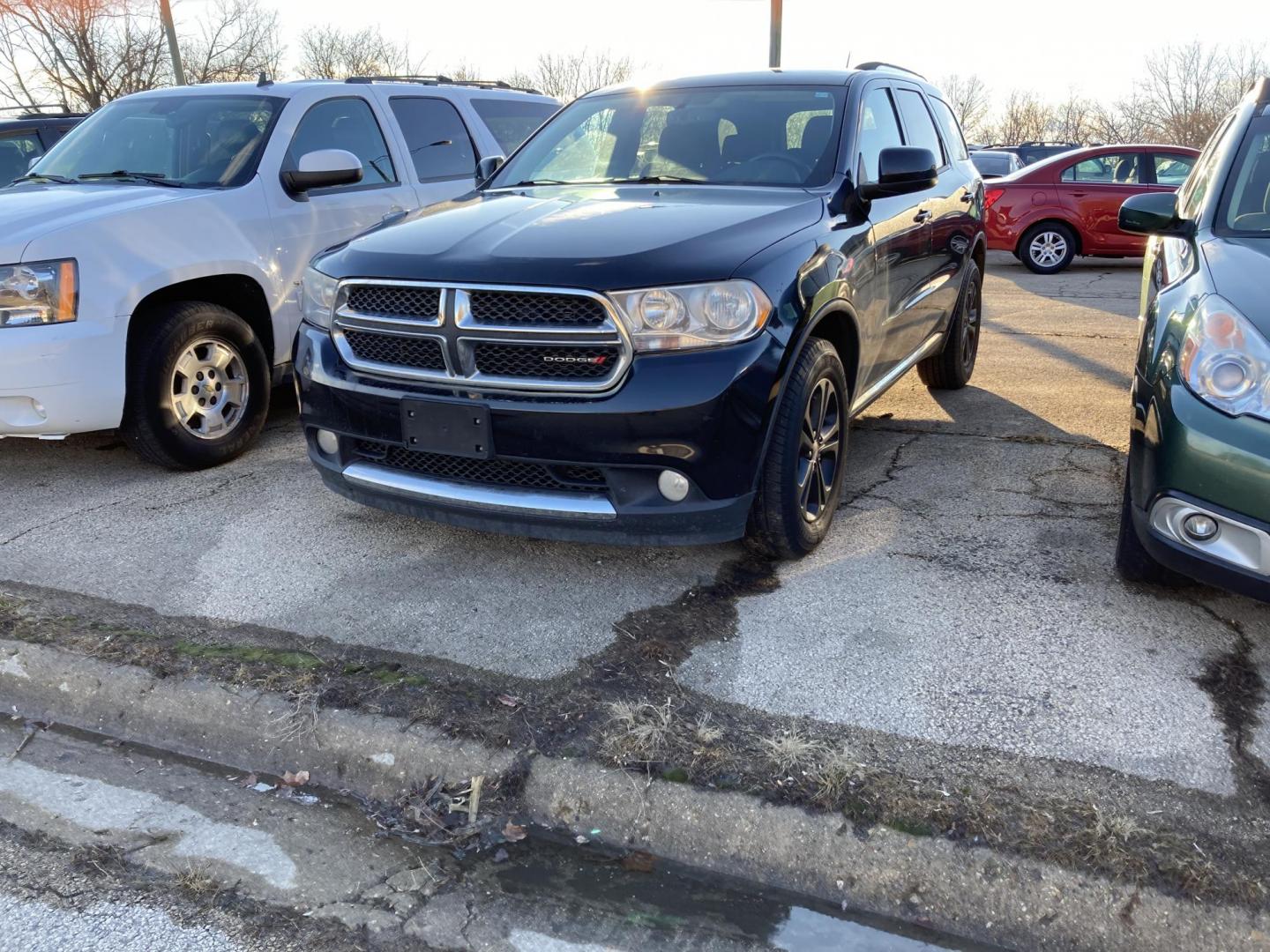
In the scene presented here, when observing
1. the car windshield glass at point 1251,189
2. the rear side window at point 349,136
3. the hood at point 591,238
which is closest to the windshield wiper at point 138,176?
the rear side window at point 349,136

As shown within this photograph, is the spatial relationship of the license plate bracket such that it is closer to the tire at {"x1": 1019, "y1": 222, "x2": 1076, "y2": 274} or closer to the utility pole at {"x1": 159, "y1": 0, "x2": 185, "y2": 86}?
the tire at {"x1": 1019, "y1": 222, "x2": 1076, "y2": 274}

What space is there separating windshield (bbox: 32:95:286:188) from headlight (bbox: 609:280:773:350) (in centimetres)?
302

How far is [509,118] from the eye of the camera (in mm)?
7238

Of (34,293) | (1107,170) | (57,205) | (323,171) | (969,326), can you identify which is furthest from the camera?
(1107,170)

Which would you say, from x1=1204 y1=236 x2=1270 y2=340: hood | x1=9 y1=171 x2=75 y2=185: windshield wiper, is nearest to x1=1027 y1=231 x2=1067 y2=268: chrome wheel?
x1=1204 y1=236 x2=1270 y2=340: hood

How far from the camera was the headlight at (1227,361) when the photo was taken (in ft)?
9.21

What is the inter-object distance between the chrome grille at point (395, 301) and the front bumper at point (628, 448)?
0.76 ft

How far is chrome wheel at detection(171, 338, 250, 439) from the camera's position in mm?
4805

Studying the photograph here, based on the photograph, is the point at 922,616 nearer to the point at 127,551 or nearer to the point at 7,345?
the point at 127,551

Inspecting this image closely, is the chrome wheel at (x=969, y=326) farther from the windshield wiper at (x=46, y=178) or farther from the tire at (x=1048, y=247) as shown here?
the tire at (x=1048, y=247)

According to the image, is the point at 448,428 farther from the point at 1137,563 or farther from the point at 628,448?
the point at 1137,563

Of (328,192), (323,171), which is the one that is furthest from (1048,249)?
(323,171)

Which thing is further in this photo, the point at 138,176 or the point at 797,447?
the point at 138,176

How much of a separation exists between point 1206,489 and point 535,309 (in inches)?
77.7
